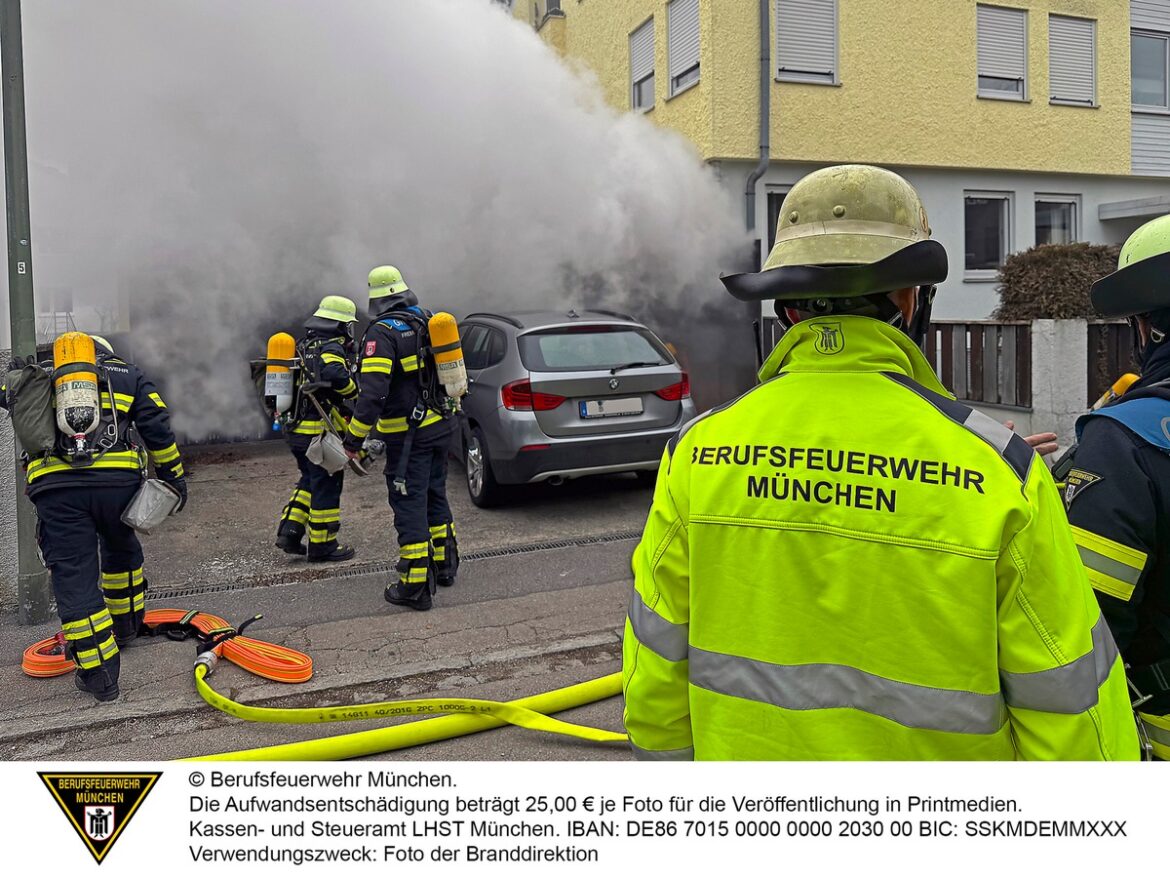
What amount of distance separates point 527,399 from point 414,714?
11.1 ft

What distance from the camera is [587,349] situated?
722 cm

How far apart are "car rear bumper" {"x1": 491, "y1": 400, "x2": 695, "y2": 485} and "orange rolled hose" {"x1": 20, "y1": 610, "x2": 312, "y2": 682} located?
2621 mm

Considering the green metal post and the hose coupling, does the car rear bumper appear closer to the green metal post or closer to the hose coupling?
the hose coupling

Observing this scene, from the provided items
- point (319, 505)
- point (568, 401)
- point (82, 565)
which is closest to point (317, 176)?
point (568, 401)

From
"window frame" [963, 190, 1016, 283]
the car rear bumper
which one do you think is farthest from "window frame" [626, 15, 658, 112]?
the car rear bumper

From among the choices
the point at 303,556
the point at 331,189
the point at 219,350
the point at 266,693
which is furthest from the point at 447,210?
the point at 266,693

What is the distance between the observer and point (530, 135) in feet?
36.0

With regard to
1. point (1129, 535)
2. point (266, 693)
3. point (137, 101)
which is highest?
point (137, 101)

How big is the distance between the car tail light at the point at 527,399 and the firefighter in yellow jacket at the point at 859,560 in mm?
5245

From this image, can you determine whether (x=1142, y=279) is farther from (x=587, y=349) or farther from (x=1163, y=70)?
(x=1163, y=70)

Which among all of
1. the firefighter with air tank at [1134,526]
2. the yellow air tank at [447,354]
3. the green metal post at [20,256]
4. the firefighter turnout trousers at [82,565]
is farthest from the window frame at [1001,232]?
the firefighter with air tank at [1134,526]

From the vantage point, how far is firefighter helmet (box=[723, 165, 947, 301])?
145 cm
